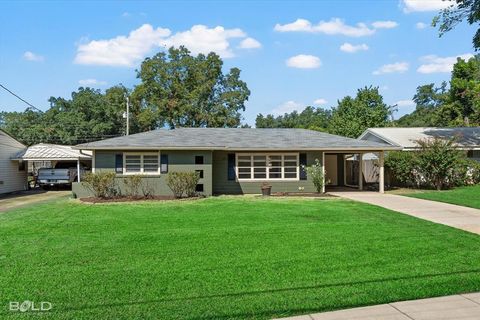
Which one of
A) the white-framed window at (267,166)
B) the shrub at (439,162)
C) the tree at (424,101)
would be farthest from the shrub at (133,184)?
the tree at (424,101)

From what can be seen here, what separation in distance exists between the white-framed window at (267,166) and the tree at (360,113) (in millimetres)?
19663

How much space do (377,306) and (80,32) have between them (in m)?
16.4

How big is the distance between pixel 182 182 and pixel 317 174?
624cm

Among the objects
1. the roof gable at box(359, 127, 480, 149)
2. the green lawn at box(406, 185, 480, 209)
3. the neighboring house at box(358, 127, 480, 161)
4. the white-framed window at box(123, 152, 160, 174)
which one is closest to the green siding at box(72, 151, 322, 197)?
the white-framed window at box(123, 152, 160, 174)

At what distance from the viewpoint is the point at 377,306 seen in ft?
14.8

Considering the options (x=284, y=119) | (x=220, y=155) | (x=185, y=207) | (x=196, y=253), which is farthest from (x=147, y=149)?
(x=284, y=119)

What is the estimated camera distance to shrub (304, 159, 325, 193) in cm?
1917

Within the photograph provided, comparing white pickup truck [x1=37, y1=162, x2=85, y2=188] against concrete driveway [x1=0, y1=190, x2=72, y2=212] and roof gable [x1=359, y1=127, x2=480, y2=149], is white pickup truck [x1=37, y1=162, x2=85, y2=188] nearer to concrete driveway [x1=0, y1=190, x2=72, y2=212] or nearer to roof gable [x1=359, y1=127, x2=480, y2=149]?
concrete driveway [x1=0, y1=190, x2=72, y2=212]

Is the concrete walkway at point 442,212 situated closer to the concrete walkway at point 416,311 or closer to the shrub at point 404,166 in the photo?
the concrete walkway at point 416,311

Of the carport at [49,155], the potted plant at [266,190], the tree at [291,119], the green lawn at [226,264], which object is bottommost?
the green lawn at [226,264]

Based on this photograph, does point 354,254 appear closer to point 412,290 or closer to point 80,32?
point 412,290

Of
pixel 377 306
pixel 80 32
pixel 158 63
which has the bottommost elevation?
pixel 377 306

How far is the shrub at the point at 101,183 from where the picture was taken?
16734 millimetres

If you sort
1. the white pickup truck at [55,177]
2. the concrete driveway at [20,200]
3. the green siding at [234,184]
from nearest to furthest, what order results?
the concrete driveway at [20,200] < the green siding at [234,184] < the white pickup truck at [55,177]
